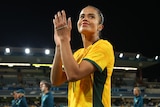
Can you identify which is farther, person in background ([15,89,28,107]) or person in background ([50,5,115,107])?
person in background ([15,89,28,107])

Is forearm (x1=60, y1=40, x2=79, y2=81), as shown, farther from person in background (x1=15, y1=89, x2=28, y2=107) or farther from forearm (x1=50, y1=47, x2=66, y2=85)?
person in background (x1=15, y1=89, x2=28, y2=107)

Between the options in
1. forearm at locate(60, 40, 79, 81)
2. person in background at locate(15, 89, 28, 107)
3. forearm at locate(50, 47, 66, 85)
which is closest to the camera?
forearm at locate(60, 40, 79, 81)

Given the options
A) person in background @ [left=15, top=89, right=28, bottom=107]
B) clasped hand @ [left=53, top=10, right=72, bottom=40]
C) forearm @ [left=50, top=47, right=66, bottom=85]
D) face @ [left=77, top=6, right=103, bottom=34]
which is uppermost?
face @ [left=77, top=6, right=103, bottom=34]

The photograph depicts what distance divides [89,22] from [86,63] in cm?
31

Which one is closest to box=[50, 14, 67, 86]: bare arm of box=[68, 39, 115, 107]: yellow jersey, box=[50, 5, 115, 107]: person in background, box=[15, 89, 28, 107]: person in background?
box=[50, 5, 115, 107]: person in background

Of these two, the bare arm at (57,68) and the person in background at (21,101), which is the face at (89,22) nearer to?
the bare arm at (57,68)

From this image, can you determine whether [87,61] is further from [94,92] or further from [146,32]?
[146,32]

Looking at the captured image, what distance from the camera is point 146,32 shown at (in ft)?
76.4

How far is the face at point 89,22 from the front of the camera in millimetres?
1969

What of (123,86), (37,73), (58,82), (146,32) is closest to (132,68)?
(123,86)

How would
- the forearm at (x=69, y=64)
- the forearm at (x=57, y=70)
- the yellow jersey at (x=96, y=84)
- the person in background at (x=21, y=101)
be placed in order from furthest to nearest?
the person in background at (x=21, y=101)
the forearm at (x=57, y=70)
the yellow jersey at (x=96, y=84)
the forearm at (x=69, y=64)

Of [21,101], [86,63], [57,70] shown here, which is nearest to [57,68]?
[57,70]

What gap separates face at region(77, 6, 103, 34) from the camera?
6.46ft

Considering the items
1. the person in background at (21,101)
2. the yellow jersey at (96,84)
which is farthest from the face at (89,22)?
the person in background at (21,101)
